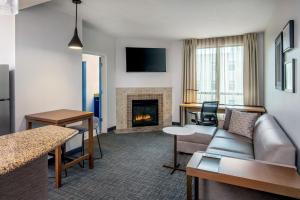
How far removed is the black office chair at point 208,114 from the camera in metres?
4.75

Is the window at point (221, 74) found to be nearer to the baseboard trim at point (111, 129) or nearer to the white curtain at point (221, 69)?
the white curtain at point (221, 69)

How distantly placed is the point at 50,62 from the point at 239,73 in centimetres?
448

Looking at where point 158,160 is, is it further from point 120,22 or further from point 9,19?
point 9,19

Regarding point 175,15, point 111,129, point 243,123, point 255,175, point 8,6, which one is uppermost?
point 175,15

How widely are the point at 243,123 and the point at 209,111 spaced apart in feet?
Answer: 4.23

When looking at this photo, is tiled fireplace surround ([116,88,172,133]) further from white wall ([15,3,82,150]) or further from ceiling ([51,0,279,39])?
white wall ([15,3,82,150])

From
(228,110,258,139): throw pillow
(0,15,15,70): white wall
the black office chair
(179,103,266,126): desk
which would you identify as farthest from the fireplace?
(0,15,15,70): white wall

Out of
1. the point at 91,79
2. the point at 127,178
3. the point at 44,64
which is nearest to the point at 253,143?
the point at 127,178

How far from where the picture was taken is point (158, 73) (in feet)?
19.5

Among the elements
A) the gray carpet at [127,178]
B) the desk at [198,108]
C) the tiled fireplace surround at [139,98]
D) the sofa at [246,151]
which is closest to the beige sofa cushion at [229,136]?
the sofa at [246,151]

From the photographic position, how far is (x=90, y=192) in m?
2.55

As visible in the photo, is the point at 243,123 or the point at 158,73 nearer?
the point at 243,123

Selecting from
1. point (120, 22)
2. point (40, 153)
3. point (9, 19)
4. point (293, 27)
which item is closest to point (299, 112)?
→ point (293, 27)

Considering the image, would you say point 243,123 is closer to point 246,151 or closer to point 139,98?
point 246,151
